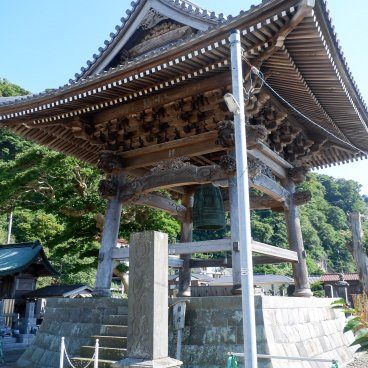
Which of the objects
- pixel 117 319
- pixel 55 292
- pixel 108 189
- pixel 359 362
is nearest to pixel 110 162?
pixel 108 189

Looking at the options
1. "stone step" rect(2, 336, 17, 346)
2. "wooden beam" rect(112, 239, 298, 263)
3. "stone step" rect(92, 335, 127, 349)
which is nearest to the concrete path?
"stone step" rect(2, 336, 17, 346)

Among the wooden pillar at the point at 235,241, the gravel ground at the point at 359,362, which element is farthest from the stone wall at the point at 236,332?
the gravel ground at the point at 359,362

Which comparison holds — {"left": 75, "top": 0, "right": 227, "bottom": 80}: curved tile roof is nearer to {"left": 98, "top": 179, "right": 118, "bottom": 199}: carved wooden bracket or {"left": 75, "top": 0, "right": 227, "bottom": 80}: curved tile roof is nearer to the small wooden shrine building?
the small wooden shrine building

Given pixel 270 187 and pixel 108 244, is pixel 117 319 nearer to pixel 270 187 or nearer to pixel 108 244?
pixel 108 244

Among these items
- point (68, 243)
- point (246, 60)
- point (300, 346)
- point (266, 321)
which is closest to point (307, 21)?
point (246, 60)

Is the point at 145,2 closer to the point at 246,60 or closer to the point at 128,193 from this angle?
the point at 246,60

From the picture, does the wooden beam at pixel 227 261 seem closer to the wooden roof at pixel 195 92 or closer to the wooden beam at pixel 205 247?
the wooden beam at pixel 205 247

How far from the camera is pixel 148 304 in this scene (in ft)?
14.1

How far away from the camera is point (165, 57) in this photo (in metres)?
6.93

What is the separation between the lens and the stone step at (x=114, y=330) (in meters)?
6.91

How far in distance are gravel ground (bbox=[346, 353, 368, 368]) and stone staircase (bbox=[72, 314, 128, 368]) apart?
4665 millimetres

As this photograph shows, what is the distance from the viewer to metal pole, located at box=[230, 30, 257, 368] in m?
4.42

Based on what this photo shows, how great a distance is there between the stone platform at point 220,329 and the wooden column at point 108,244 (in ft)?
1.73

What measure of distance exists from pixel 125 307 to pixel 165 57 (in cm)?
474
